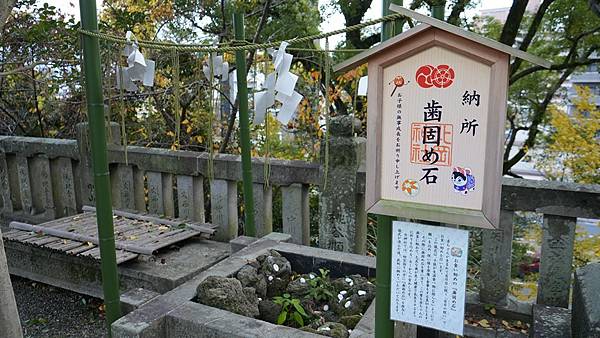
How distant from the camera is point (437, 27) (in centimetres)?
177

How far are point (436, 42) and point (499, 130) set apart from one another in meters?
0.44

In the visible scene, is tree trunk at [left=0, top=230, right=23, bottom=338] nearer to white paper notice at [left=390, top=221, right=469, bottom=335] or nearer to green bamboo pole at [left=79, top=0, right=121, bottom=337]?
green bamboo pole at [left=79, top=0, right=121, bottom=337]

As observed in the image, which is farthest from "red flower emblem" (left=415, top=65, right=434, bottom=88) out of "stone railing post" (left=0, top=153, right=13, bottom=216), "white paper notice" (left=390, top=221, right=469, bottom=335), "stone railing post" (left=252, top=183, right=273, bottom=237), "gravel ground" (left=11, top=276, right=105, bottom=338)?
"stone railing post" (left=0, top=153, right=13, bottom=216)

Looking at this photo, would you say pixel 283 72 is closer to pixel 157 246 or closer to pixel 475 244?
pixel 157 246

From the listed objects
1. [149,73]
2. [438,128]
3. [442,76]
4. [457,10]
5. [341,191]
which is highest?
[457,10]

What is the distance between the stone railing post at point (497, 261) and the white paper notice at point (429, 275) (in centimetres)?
154

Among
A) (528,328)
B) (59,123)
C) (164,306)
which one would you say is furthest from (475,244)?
(59,123)

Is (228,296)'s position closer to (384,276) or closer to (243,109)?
(384,276)

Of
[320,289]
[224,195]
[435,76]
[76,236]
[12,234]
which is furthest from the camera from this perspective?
[224,195]

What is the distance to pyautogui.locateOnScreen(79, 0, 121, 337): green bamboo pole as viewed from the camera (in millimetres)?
2891

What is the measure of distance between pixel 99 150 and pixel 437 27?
2.30 metres

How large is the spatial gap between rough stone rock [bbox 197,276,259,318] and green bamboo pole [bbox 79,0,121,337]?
0.67 m

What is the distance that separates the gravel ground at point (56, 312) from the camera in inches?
152

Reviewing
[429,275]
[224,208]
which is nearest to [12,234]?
[224,208]
